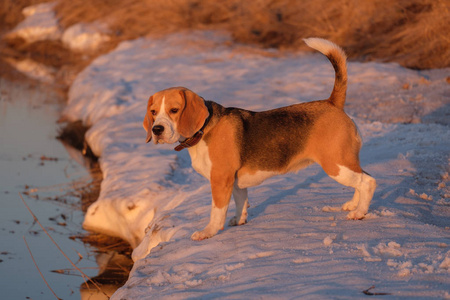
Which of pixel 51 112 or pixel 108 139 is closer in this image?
pixel 108 139

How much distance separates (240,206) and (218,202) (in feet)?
1.48

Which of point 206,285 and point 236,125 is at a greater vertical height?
point 236,125

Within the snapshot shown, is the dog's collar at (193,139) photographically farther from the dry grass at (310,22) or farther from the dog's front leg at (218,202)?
the dry grass at (310,22)

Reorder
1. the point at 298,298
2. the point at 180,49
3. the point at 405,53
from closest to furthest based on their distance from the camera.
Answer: the point at 298,298, the point at 405,53, the point at 180,49

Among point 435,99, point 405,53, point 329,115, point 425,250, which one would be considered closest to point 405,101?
point 435,99

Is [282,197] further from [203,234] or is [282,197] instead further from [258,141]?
[203,234]

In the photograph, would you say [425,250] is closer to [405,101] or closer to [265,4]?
[405,101]

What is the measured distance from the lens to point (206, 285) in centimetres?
435

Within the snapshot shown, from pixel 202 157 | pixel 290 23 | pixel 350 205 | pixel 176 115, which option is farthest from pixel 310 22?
pixel 176 115

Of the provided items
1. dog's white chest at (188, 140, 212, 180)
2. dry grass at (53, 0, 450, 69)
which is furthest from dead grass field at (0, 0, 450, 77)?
dog's white chest at (188, 140, 212, 180)

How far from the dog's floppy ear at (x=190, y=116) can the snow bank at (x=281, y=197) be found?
0.99 m

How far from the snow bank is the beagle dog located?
426mm

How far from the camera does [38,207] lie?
8320mm

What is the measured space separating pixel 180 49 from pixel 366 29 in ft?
16.2
